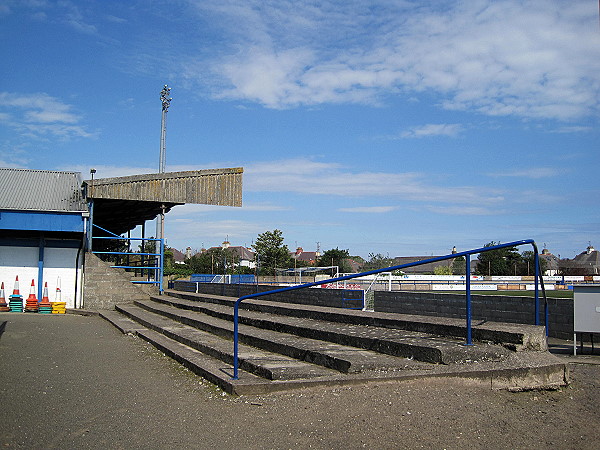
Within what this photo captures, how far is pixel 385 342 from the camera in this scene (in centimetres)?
650

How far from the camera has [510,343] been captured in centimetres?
600

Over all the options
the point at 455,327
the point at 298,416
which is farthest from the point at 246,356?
the point at 455,327

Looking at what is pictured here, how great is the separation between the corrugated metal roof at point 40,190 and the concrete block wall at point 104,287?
2380 millimetres

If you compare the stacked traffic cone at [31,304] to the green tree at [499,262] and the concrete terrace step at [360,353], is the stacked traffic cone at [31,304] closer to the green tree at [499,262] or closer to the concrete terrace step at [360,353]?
the concrete terrace step at [360,353]

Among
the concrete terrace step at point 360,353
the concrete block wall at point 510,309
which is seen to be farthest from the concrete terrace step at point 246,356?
the concrete block wall at point 510,309

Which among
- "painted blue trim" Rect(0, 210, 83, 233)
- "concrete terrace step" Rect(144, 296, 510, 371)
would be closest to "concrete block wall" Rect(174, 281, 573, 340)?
"concrete terrace step" Rect(144, 296, 510, 371)

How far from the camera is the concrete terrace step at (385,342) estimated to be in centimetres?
570

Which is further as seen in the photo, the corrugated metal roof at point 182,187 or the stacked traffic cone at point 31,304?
the corrugated metal roof at point 182,187

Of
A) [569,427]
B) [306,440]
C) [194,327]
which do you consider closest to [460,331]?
[569,427]

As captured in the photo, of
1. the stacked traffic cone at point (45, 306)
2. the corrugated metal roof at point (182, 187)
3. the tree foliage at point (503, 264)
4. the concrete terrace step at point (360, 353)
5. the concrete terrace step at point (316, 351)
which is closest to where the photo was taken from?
the concrete terrace step at point (360, 353)

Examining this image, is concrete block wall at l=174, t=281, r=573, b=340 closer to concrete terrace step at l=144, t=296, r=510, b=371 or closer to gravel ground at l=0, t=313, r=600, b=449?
concrete terrace step at l=144, t=296, r=510, b=371

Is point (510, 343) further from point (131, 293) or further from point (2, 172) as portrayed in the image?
point (2, 172)

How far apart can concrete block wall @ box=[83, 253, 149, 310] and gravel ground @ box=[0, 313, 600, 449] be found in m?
12.9

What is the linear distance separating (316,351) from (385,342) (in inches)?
33.7
